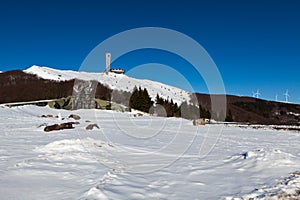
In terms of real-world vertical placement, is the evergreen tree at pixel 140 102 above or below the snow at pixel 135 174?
above

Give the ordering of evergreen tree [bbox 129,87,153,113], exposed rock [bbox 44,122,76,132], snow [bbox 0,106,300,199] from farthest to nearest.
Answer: evergreen tree [bbox 129,87,153,113], exposed rock [bbox 44,122,76,132], snow [bbox 0,106,300,199]

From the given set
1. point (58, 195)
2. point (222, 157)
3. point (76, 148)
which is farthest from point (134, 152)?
point (58, 195)

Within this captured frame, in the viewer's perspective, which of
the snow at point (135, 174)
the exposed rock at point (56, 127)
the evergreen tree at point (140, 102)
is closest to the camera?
the snow at point (135, 174)

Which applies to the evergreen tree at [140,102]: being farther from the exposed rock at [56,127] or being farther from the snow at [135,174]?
the snow at [135,174]

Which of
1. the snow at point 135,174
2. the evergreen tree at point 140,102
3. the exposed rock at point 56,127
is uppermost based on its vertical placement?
the evergreen tree at point 140,102

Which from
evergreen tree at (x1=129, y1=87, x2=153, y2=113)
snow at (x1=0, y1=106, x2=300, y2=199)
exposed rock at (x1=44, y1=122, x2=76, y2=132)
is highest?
evergreen tree at (x1=129, y1=87, x2=153, y2=113)

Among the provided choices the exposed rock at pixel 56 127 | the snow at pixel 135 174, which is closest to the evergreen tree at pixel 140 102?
the exposed rock at pixel 56 127

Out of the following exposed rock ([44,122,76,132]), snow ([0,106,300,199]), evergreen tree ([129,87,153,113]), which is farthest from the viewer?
evergreen tree ([129,87,153,113])

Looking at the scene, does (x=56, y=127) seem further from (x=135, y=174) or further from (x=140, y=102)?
(x=140, y=102)

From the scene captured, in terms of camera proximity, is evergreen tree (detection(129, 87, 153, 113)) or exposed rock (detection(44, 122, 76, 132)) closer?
exposed rock (detection(44, 122, 76, 132))

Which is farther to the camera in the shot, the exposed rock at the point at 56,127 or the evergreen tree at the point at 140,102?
the evergreen tree at the point at 140,102

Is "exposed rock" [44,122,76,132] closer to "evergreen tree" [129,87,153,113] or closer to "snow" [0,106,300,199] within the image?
"snow" [0,106,300,199]

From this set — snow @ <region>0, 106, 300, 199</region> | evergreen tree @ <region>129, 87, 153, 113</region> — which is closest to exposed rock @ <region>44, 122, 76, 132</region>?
snow @ <region>0, 106, 300, 199</region>

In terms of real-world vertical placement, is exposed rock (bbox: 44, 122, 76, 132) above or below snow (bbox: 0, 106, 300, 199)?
above
